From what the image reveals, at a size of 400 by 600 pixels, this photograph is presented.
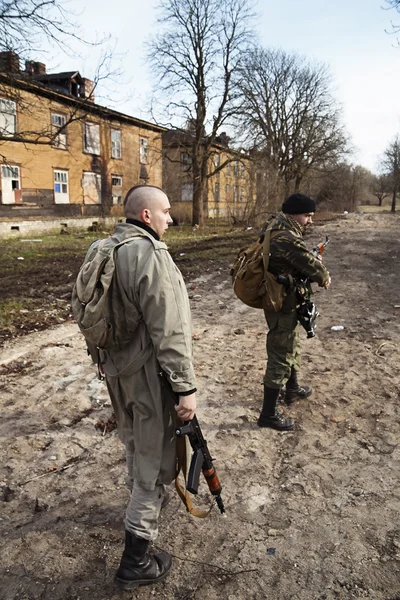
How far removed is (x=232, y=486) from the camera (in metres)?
3.04

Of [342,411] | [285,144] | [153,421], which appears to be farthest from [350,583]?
[285,144]

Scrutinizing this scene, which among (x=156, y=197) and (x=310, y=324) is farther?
(x=310, y=324)

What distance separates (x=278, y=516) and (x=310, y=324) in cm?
168

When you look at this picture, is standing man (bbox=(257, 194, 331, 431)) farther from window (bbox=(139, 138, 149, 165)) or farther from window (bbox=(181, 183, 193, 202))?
window (bbox=(181, 183, 193, 202))

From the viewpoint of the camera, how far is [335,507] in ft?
9.23

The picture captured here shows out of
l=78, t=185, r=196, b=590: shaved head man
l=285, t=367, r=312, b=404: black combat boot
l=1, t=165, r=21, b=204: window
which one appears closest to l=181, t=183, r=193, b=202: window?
l=1, t=165, r=21, b=204: window

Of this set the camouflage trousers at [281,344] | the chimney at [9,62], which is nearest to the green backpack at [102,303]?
the camouflage trousers at [281,344]

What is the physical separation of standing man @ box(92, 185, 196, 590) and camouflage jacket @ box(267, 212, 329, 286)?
5.27 feet

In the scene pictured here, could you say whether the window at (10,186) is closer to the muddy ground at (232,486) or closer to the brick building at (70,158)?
the brick building at (70,158)

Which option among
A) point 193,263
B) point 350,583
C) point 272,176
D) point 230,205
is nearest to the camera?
point 350,583

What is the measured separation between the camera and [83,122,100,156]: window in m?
26.7

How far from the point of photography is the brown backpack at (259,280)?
3629 mm

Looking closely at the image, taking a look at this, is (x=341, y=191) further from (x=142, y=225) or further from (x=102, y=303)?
(x=102, y=303)

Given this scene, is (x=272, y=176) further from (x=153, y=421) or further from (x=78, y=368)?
(x=153, y=421)
